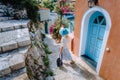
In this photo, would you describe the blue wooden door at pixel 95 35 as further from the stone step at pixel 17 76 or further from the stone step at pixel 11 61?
the stone step at pixel 17 76

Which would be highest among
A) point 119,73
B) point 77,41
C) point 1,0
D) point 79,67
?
point 1,0

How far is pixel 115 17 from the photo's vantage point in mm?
3412

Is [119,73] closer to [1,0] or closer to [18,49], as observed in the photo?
[18,49]

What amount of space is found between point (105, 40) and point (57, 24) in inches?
243

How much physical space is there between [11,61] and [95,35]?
3.71m

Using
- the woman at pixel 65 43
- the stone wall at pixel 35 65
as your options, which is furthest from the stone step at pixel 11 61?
the woman at pixel 65 43

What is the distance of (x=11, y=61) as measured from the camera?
2205 mm

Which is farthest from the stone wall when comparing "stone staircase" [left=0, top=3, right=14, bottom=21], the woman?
"stone staircase" [left=0, top=3, right=14, bottom=21]

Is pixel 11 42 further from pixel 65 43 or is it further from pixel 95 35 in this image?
pixel 95 35

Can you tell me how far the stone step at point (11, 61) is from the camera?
2019mm

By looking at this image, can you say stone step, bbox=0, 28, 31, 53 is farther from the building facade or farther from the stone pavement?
the building facade

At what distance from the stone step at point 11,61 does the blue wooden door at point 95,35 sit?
10.5 feet

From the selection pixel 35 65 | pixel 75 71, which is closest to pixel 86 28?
pixel 75 71

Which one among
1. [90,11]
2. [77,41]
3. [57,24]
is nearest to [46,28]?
[57,24]
